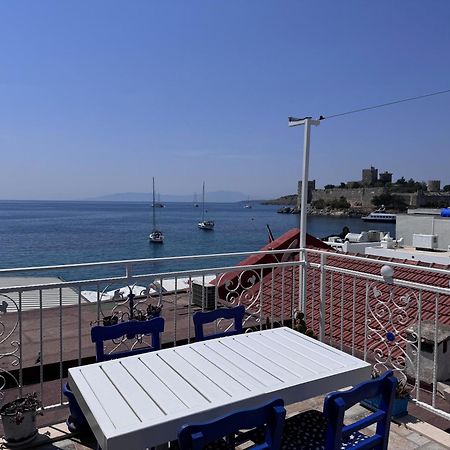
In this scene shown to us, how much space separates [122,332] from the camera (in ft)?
8.21

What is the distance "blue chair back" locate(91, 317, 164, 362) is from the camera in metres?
2.43

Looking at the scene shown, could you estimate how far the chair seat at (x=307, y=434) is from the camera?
1869 millimetres

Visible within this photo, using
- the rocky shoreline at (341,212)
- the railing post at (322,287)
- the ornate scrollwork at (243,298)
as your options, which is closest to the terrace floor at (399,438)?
the railing post at (322,287)

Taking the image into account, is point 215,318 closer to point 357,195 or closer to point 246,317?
point 246,317

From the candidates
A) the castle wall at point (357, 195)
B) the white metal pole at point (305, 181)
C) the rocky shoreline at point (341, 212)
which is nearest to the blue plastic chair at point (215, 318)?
the white metal pole at point (305, 181)

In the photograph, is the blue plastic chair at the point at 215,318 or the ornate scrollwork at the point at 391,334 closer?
the blue plastic chair at the point at 215,318

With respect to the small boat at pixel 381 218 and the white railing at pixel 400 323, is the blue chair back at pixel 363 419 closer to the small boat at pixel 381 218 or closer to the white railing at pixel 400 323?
the white railing at pixel 400 323

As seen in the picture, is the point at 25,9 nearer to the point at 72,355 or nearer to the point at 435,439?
the point at 72,355

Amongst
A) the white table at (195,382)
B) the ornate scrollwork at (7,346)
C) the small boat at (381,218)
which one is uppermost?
the white table at (195,382)

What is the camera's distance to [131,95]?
1606 centimetres

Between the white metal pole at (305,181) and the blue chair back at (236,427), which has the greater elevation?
the white metal pole at (305,181)

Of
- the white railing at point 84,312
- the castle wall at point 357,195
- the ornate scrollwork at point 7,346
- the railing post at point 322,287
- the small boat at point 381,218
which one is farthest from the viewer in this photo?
the castle wall at point 357,195

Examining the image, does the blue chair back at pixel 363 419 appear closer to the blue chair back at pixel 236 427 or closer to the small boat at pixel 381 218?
the blue chair back at pixel 236 427

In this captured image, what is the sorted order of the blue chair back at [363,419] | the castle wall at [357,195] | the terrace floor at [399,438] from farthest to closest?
the castle wall at [357,195] < the terrace floor at [399,438] < the blue chair back at [363,419]
